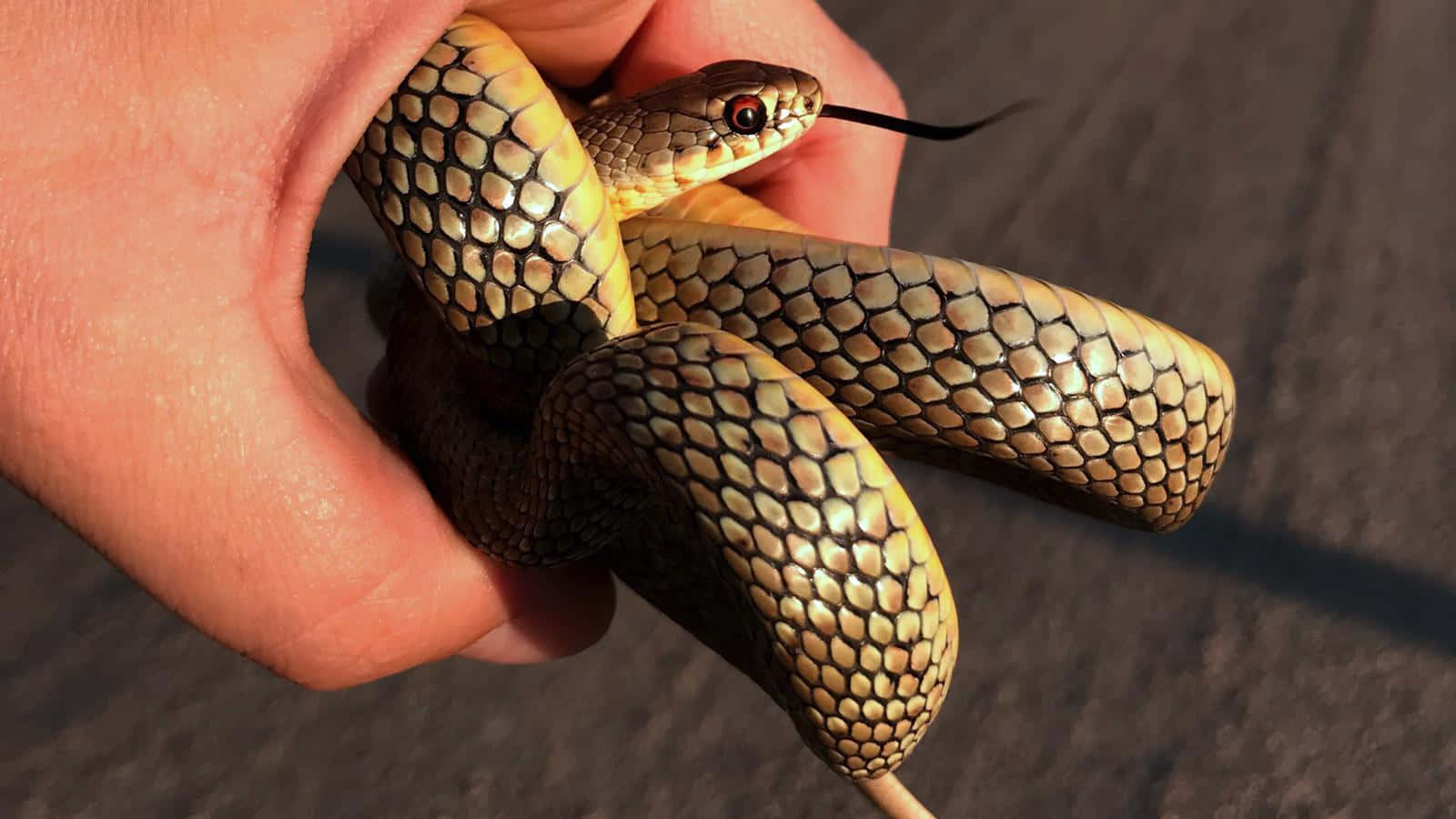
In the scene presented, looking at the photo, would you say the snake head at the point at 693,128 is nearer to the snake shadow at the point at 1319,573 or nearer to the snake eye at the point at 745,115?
the snake eye at the point at 745,115

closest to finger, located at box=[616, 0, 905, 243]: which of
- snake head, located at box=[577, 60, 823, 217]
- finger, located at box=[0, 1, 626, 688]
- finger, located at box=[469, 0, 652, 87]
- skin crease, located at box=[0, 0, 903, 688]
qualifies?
finger, located at box=[469, 0, 652, 87]

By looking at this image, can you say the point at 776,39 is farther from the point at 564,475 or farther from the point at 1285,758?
the point at 1285,758

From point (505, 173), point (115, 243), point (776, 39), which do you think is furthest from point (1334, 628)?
point (115, 243)

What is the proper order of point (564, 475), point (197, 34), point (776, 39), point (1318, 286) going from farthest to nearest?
point (1318, 286) < point (776, 39) < point (564, 475) < point (197, 34)

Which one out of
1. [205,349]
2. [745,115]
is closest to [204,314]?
[205,349]

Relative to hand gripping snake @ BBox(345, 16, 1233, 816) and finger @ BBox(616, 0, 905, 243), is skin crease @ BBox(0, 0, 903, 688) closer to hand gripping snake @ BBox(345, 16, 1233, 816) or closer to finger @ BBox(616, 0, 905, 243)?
hand gripping snake @ BBox(345, 16, 1233, 816)

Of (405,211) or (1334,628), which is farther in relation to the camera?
(1334,628)

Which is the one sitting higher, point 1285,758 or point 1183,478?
point 1183,478

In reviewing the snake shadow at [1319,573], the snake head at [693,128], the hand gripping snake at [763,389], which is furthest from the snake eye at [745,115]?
the snake shadow at [1319,573]
